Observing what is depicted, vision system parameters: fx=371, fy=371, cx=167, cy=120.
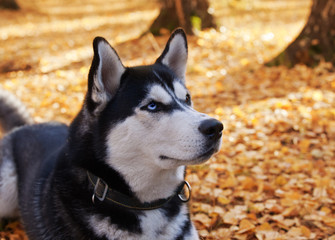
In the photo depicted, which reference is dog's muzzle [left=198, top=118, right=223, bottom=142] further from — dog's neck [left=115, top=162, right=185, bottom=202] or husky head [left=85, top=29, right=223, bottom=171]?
dog's neck [left=115, top=162, right=185, bottom=202]

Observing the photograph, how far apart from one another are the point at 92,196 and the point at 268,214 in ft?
6.68

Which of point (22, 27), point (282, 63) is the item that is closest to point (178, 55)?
point (282, 63)

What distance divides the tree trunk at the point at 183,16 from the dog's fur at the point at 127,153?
723 centimetres

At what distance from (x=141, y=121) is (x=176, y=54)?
0.95 meters

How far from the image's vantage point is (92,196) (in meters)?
2.76

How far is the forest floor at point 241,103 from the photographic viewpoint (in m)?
3.92

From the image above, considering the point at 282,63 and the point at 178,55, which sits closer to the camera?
the point at 178,55

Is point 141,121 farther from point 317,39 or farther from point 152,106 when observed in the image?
point 317,39

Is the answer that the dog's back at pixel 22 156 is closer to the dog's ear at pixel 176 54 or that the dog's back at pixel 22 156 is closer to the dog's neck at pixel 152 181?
the dog's neck at pixel 152 181

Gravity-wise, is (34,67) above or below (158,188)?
below

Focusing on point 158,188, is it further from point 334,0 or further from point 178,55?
point 334,0

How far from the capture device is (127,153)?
2641 mm

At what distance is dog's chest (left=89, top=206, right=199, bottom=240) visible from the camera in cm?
270

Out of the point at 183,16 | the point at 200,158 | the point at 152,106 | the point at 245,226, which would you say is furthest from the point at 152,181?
the point at 183,16
